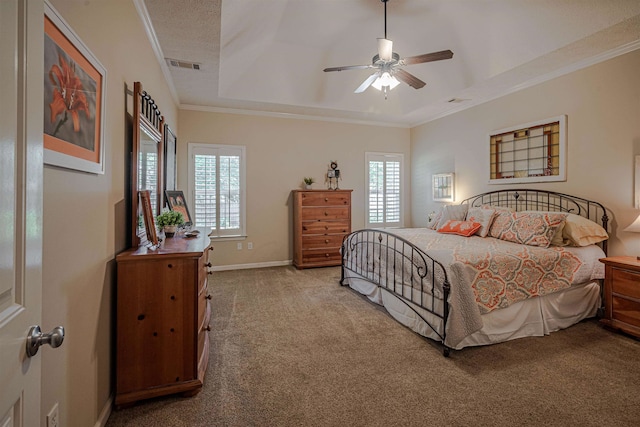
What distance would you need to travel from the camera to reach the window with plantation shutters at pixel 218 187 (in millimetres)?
5191

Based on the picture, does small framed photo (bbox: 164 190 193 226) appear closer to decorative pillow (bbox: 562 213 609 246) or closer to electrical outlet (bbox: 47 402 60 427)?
electrical outlet (bbox: 47 402 60 427)

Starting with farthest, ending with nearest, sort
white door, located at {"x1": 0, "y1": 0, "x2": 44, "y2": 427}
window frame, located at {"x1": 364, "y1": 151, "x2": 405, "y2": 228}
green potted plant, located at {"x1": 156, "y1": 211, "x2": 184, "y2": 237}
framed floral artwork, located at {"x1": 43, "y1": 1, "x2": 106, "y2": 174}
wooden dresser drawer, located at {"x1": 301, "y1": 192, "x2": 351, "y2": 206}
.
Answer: window frame, located at {"x1": 364, "y1": 151, "x2": 405, "y2": 228} < wooden dresser drawer, located at {"x1": 301, "y1": 192, "x2": 351, "y2": 206} < green potted plant, located at {"x1": 156, "y1": 211, "x2": 184, "y2": 237} < framed floral artwork, located at {"x1": 43, "y1": 1, "x2": 106, "y2": 174} < white door, located at {"x1": 0, "y1": 0, "x2": 44, "y2": 427}

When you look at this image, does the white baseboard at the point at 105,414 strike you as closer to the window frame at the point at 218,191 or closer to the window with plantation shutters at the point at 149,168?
the window with plantation shutters at the point at 149,168

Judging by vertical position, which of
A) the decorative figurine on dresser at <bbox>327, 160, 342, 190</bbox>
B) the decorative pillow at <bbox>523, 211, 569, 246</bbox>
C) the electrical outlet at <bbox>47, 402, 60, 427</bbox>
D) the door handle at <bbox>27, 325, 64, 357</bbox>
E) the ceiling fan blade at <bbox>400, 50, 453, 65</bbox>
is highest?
the ceiling fan blade at <bbox>400, 50, 453, 65</bbox>

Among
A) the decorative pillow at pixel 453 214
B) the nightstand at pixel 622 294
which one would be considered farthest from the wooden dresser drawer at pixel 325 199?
the nightstand at pixel 622 294

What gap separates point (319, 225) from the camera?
5.48 metres

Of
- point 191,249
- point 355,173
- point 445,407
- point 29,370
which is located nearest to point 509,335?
point 445,407

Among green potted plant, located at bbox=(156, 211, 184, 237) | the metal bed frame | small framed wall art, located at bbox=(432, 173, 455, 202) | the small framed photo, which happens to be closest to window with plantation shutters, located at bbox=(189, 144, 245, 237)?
the small framed photo

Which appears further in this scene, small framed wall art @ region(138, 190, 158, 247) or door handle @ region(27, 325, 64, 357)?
small framed wall art @ region(138, 190, 158, 247)

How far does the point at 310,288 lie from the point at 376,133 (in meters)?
3.71

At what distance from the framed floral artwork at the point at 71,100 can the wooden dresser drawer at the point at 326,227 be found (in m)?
3.88

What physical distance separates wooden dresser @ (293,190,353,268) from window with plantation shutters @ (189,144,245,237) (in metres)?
1.04

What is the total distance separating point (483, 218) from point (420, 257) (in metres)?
1.65

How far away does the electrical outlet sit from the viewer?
122 cm
